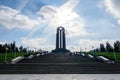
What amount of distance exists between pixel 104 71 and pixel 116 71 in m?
0.91

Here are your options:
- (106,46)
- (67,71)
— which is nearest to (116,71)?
(67,71)

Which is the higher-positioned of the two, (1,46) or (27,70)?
(1,46)

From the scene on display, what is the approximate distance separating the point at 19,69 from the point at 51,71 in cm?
251

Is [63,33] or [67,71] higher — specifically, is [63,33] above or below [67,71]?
above

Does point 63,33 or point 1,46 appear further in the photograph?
point 63,33

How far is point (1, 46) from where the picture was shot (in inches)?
2340

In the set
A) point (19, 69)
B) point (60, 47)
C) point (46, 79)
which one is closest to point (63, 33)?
point (60, 47)

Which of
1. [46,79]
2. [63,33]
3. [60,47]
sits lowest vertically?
[46,79]

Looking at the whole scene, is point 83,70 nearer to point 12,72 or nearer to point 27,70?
point 27,70

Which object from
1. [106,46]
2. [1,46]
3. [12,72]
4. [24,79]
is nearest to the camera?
[24,79]

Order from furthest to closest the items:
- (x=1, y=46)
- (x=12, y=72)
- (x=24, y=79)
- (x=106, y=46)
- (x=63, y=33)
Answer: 1. (x=106, y=46)
2. (x=63, y=33)
3. (x=1, y=46)
4. (x=12, y=72)
5. (x=24, y=79)

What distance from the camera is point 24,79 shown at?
11.8m

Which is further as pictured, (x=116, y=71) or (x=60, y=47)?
(x=60, y=47)

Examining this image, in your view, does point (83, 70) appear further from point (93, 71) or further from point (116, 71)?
point (116, 71)
